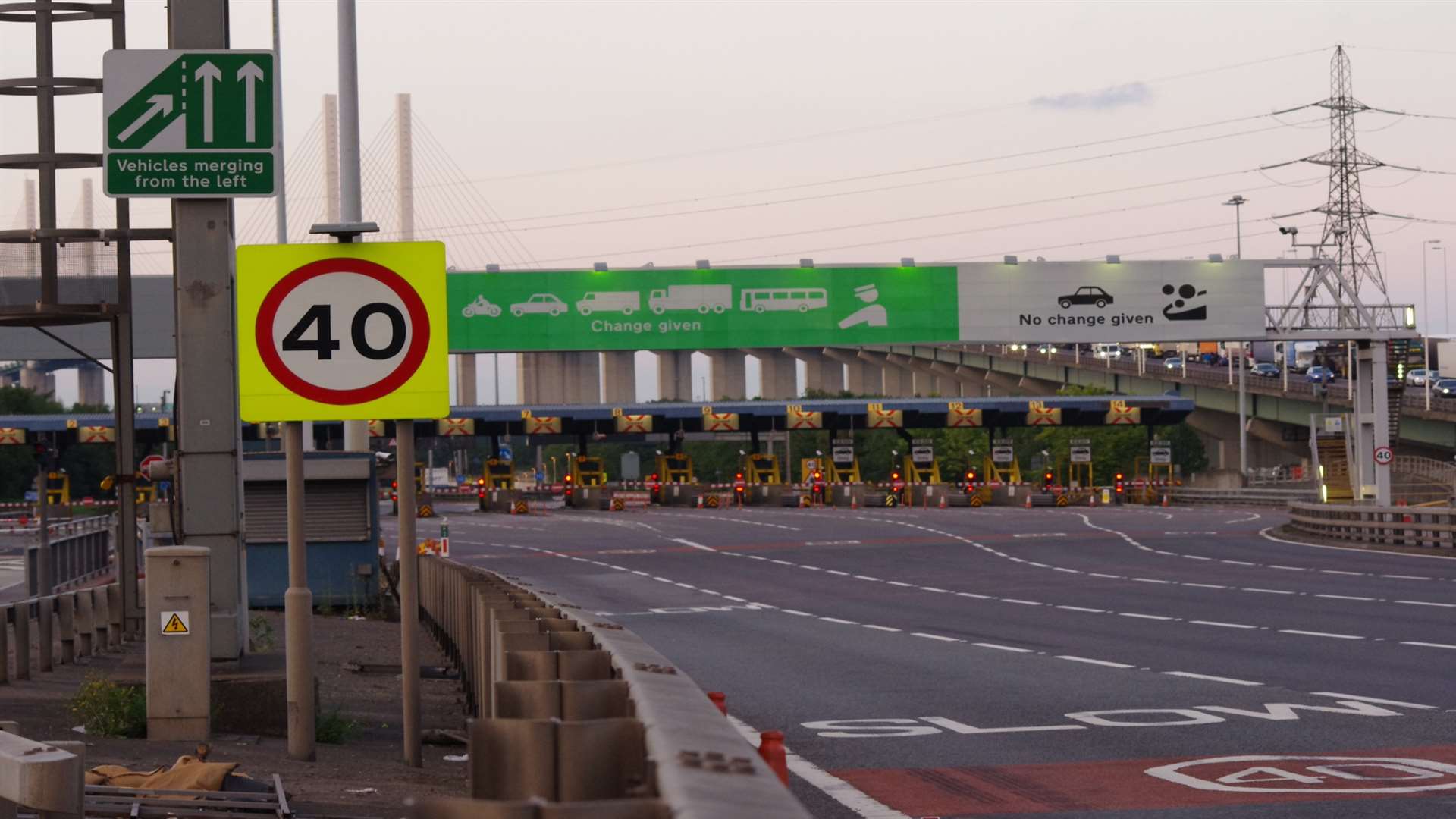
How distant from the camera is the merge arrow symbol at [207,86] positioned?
1232 centimetres

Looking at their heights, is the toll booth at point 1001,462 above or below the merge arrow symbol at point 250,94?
below

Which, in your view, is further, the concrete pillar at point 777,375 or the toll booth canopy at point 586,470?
the concrete pillar at point 777,375

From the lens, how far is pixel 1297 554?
128ft

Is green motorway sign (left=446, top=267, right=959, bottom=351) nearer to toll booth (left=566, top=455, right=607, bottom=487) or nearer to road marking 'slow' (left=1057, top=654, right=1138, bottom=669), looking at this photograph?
toll booth (left=566, top=455, right=607, bottom=487)

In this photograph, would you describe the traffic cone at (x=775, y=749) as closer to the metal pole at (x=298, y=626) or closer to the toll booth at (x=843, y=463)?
the metal pole at (x=298, y=626)

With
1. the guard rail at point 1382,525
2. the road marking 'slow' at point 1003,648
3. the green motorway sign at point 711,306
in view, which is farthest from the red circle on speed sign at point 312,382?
the green motorway sign at point 711,306

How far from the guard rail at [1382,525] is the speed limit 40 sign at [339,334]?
110ft

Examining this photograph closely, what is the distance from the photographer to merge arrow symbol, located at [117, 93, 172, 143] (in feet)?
40.3

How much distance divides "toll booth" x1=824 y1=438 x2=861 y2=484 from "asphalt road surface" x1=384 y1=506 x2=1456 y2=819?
39.2m

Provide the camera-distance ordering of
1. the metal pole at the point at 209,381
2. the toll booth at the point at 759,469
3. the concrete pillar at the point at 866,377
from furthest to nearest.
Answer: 1. the concrete pillar at the point at 866,377
2. the toll booth at the point at 759,469
3. the metal pole at the point at 209,381

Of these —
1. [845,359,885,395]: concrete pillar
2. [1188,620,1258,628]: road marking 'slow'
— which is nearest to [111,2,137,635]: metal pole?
[1188,620,1258,628]: road marking 'slow'

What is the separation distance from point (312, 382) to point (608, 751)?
571 cm

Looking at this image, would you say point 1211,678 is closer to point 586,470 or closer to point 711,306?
point 711,306

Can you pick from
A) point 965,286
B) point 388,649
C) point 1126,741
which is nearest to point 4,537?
point 965,286
